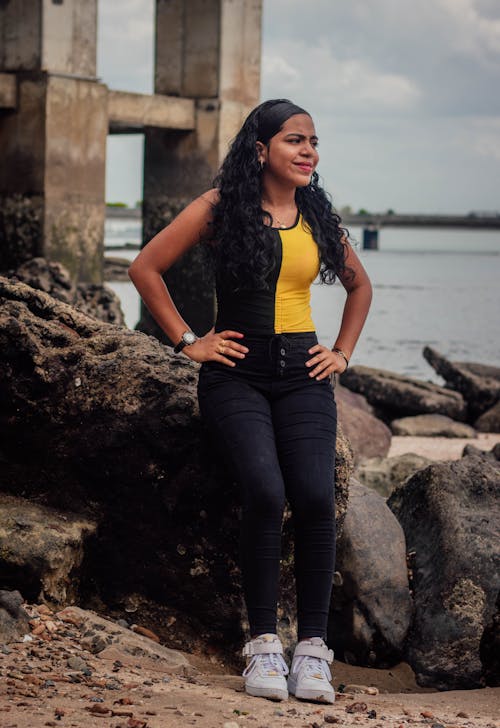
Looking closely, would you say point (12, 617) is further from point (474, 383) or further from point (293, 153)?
point (474, 383)

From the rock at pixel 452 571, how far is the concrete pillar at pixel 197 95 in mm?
11276

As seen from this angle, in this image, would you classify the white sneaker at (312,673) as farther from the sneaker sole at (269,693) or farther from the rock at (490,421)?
the rock at (490,421)

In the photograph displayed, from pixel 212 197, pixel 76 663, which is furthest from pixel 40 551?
pixel 212 197

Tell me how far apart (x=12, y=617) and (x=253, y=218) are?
174cm

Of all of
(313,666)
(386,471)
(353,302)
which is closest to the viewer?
(313,666)

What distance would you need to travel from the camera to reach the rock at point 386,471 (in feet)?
28.4

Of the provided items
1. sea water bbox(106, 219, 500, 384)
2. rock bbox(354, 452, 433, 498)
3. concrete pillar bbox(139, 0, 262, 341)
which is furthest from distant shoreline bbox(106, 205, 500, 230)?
rock bbox(354, 452, 433, 498)

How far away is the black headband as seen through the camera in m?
4.73

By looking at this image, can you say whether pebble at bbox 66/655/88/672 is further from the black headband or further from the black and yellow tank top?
the black headband

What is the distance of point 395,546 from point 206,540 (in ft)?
3.68

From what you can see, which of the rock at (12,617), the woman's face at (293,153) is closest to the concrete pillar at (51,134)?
the woman's face at (293,153)

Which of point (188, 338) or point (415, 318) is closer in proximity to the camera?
point (188, 338)

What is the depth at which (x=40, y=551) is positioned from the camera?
4.85 meters

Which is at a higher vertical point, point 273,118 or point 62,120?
point 62,120
